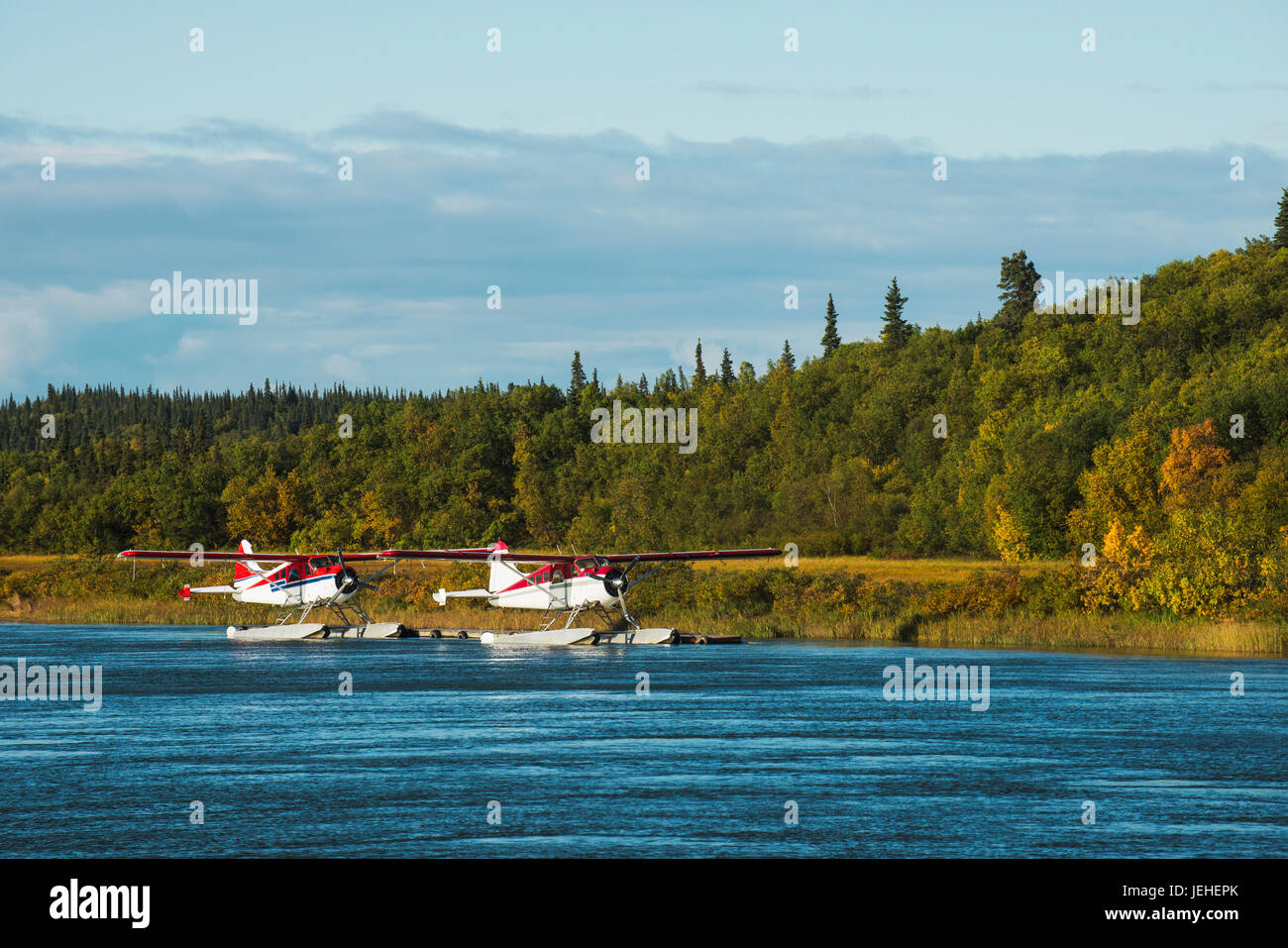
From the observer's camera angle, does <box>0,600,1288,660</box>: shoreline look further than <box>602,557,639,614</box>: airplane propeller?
No

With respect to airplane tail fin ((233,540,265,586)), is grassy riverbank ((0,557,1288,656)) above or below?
below

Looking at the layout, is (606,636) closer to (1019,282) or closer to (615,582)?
(615,582)

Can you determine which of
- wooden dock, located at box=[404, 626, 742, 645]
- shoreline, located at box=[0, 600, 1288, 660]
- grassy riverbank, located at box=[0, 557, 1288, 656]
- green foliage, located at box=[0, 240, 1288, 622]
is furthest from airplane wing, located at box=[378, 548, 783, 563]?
green foliage, located at box=[0, 240, 1288, 622]

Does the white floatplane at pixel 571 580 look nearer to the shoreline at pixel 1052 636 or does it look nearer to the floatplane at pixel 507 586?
the floatplane at pixel 507 586

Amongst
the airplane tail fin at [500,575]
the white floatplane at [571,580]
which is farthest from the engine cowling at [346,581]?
the airplane tail fin at [500,575]

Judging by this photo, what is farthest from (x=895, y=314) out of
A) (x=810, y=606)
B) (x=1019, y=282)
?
(x=810, y=606)

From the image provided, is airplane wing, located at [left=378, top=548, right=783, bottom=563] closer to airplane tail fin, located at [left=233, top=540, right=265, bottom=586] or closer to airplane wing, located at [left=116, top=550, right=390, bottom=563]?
airplane wing, located at [left=116, top=550, right=390, bottom=563]
